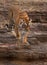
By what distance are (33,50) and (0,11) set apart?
2.05 m

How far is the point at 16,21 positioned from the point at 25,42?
0.42m

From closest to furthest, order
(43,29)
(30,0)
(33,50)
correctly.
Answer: (33,50) → (43,29) → (30,0)

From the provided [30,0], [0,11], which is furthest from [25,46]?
[30,0]

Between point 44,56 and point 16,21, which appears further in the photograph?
point 16,21

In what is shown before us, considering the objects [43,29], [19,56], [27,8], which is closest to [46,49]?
[19,56]

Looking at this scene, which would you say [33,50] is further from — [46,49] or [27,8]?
[27,8]

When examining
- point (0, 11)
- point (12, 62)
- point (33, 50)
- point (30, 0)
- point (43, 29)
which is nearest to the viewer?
point (12, 62)

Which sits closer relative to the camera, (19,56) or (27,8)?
(19,56)

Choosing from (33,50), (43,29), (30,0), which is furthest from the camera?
(30,0)

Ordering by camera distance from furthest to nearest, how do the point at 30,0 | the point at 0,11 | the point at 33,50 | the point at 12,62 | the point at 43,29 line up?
the point at 30,0
the point at 0,11
the point at 43,29
the point at 33,50
the point at 12,62

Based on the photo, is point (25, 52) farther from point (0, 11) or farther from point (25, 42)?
point (0, 11)

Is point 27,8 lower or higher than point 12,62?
higher

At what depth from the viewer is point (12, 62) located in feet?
15.3

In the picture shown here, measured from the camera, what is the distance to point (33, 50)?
5.00m
